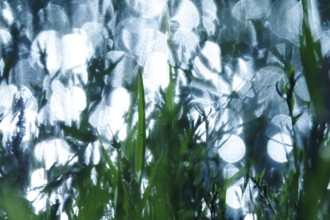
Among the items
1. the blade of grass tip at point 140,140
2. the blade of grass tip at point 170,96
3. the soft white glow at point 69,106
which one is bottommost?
the blade of grass tip at point 140,140

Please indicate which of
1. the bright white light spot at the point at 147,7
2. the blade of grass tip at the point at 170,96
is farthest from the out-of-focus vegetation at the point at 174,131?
the bright white light spot at the point at 147,7

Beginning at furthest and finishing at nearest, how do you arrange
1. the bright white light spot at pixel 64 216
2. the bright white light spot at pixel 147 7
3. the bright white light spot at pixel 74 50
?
the bright white light spot at pixel 147 7 → the bright white light spot at pixel 74 50 → the bright white light spot at pixel 64 216

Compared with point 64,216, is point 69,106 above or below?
above

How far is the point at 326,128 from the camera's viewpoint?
1.59 ft

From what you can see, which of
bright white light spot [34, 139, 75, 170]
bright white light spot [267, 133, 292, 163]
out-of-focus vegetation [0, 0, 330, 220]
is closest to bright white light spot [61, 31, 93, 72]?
out-of-focus vegetation [0, 0, 330, 220]

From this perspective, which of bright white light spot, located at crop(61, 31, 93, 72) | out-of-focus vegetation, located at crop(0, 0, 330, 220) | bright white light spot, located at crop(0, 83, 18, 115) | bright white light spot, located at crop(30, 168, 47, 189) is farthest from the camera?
bright white light spot, located at crop(61, 31, 93, 72)

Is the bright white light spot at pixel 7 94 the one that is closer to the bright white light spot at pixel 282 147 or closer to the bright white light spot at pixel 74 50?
the bright white light spot at pixel 74 50

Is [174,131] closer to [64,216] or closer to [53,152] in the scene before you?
[64,216]

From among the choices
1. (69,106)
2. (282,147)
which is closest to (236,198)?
(282,147)

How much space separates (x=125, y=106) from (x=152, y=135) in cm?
32

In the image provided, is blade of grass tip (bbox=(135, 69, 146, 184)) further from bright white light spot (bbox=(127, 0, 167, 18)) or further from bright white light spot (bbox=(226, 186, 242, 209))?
bright white light spot (bbox=(127, 0, 167, 18))

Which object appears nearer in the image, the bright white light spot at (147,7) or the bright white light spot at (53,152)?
the bright white light spot at (53,152)

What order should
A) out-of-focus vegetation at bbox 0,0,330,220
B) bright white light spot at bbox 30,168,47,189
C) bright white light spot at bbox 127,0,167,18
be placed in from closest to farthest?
1. out-of-focus vegetation at bbox 0,0,330,220
2. bright white light spot at bbox 30,168,47,189
3. bright white light spot at bbox 127,0,167,18

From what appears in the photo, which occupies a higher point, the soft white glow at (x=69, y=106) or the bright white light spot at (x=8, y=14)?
the bright white light spot at (x=8, y=14)
